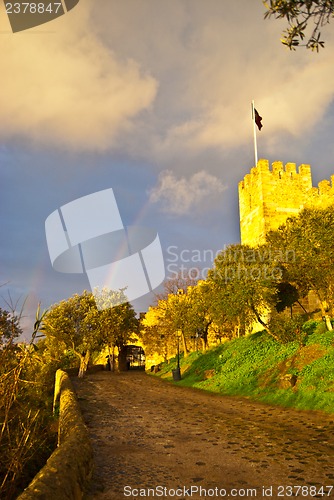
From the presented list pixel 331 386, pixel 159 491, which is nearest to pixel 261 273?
pixel 331 386

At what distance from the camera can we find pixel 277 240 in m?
28.8

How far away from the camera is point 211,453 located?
8422mm

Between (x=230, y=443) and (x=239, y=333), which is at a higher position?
(x=239, y=333)

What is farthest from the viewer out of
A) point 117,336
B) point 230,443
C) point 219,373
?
point 117,336

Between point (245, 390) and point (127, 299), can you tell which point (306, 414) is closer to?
point (245, 390)

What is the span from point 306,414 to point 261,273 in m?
12.1

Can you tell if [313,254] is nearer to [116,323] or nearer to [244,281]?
[244,281]

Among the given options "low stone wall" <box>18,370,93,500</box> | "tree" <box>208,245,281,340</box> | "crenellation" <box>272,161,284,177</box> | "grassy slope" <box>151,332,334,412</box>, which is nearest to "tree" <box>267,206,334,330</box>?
"tree" <box>208,245,281,340</box>

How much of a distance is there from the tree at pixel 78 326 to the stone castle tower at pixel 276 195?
19.2m

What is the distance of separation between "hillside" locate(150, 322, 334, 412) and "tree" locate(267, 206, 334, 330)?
271cm

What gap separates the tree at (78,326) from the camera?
40.9 m

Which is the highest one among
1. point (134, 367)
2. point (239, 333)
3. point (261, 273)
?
point (261, 273)

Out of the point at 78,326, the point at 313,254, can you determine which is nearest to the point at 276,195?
the point at 313,254

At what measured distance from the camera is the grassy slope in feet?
53.6
